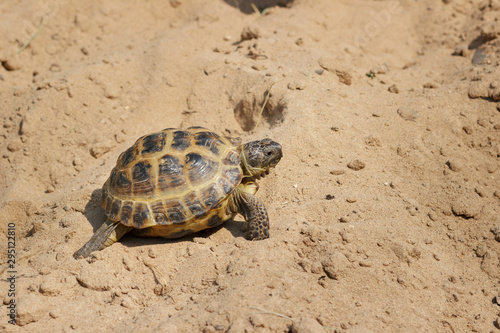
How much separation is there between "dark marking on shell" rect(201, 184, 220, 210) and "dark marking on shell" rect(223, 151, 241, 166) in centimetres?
37

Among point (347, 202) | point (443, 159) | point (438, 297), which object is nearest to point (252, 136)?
point (347, 202)

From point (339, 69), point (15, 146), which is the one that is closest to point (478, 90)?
point (339, 69)

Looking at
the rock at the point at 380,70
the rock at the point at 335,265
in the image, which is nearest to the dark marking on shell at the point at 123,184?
the rock at the point at 335,265

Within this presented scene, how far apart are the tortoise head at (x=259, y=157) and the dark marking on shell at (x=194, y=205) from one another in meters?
0.72

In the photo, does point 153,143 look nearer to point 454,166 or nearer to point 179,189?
point 179,189

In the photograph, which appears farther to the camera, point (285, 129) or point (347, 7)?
point (347, 7)

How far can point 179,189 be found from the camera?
4.12 meters

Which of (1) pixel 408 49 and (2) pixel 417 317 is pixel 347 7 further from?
(2) pixel 417 317

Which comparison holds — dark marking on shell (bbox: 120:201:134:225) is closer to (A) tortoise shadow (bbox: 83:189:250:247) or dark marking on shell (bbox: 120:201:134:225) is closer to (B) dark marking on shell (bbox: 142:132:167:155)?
(A) tortoise shadow (bbox: 83:189:250:247)

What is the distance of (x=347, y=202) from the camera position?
4.34m

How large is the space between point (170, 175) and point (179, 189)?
0.18 meters

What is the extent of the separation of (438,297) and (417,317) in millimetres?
361

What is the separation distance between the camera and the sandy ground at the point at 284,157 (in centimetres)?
348

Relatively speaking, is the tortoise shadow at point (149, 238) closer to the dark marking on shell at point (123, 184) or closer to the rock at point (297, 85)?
the dark marking on shell at point (123, 184)
